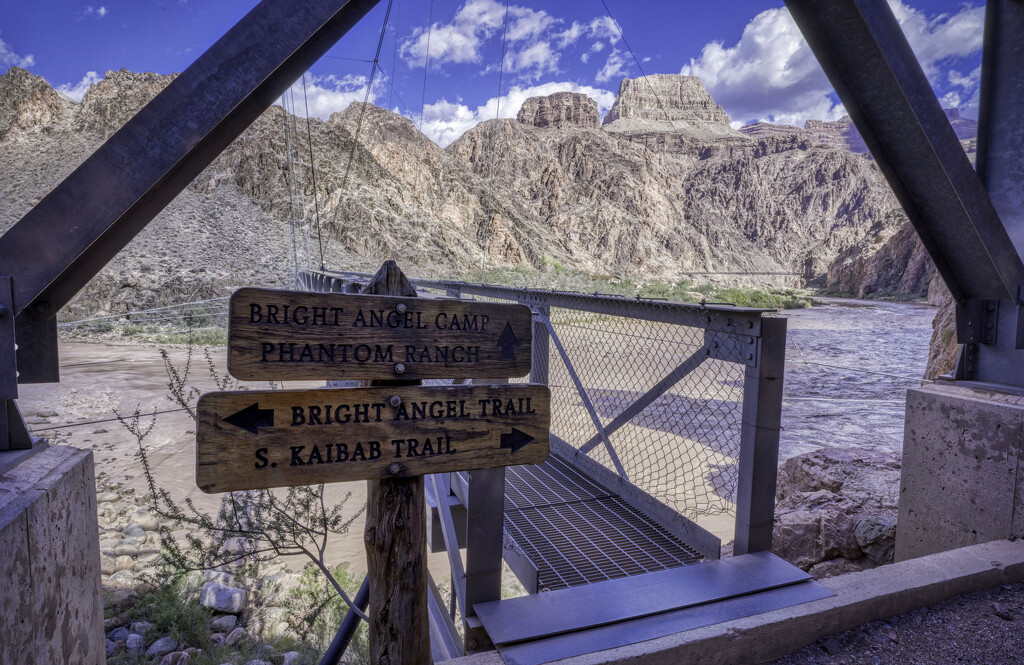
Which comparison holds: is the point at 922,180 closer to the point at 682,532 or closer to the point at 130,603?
the point at 682,532

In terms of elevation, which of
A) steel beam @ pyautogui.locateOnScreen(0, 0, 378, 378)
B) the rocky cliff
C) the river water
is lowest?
the river water

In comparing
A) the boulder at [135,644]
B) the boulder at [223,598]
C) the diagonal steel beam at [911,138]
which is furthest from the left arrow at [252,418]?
the boulder at [223,598]

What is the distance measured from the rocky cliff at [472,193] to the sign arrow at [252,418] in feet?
11.3

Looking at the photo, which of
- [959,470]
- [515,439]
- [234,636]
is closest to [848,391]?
[959,470]

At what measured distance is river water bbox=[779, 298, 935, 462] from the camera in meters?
7.11

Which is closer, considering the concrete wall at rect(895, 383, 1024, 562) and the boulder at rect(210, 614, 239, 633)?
the concrete wall at rect(895, 383, 1024, 562)

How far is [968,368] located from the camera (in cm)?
310

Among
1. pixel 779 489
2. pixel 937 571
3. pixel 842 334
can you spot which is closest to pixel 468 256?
pixel 842 334

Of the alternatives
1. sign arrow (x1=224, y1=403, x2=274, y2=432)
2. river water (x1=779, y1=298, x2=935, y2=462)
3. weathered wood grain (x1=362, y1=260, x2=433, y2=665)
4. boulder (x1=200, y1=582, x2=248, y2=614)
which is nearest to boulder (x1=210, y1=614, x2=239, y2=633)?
boulder (x1=200, y1=582, x2=248, y2=614)

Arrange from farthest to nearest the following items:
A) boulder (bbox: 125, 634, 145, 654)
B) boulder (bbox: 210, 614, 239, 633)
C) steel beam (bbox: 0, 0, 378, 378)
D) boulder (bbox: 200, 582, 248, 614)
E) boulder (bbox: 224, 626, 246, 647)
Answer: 1. boulder (bbox: 200, 582, 248, 614)
2. boulder (bbox: 210, 614, 239, 633)
3. boulder (bbox: 224, 626, 246, 647)
4. boulder (bbox: 125, 634, 145, 654)
5. steel beam (bbox: 0, 0, 378, 378)

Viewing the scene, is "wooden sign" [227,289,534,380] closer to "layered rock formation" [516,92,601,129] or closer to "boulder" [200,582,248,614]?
"boulder" [200,582,248,614]

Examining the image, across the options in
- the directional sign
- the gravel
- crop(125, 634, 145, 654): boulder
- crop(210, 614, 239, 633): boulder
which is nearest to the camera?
the directional sign

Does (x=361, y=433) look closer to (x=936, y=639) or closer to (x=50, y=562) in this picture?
(x=50, y=562)

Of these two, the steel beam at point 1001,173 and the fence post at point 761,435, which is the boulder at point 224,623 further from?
the steel beam at point 1001,173
